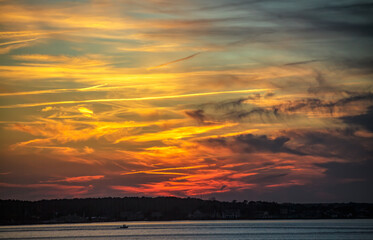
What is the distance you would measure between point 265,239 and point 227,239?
39.4ft

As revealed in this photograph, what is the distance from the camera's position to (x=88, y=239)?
180750 mm

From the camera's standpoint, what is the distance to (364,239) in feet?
545

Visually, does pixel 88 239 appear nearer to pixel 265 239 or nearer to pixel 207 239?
pixel 207 239

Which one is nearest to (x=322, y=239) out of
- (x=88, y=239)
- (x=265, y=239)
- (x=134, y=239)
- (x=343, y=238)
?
(x=343, y=238)

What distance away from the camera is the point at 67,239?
187375 mm

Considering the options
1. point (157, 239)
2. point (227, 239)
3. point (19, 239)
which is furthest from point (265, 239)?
point (19, 239)

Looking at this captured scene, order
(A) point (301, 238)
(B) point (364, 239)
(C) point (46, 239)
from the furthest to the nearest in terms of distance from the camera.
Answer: (C) point (46, 239) < (A) point (301, 238) < (B) point (364, 239)

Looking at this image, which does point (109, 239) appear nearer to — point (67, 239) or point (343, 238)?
point (67, 239)

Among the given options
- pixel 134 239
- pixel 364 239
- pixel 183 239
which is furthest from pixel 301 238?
pixel 134 239

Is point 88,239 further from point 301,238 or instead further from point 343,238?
point 343,238

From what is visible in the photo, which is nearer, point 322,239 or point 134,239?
point 322,239

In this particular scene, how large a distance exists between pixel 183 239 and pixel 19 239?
5789cm

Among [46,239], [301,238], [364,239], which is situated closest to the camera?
[364,239]

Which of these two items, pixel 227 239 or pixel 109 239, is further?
pixel 109 239
